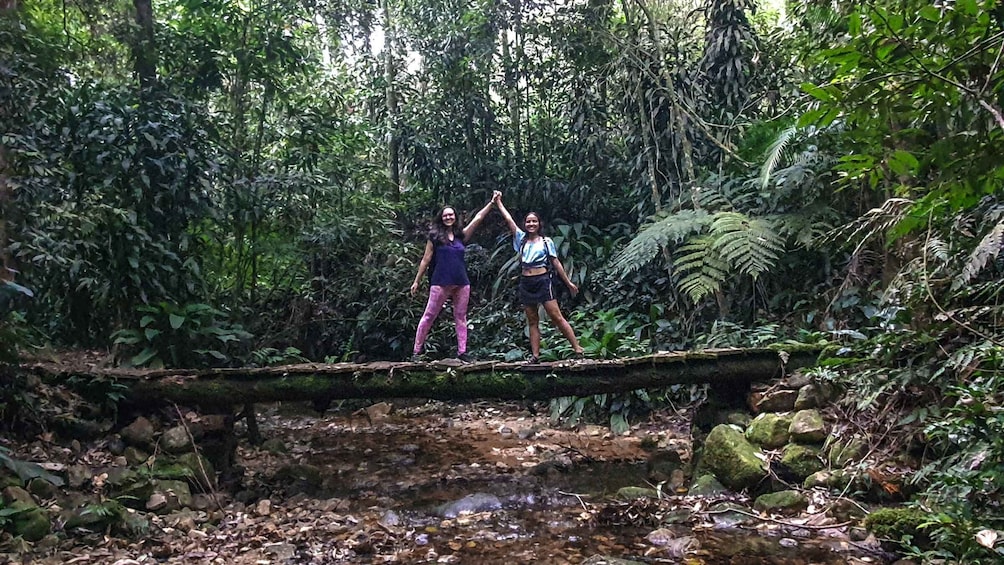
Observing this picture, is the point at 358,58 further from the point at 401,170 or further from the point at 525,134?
the point at 525,134

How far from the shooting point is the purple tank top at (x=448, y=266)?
656cm

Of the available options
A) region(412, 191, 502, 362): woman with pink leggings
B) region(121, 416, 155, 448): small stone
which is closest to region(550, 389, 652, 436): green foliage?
region(412, 191, 502, 362): woman with pink leggings

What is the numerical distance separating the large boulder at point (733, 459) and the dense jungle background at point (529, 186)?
0.82 metres

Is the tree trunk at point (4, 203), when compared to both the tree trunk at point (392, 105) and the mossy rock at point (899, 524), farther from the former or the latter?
the tree trunk at point (392, 105)

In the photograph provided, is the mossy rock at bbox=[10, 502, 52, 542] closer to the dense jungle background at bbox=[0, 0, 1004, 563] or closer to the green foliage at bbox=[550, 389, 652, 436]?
the dense jungle background at bbox=[0, 0, 1004, 563]

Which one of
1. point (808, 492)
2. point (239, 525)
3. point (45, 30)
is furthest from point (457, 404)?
point (45, 30)

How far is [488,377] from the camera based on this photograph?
5.84 m

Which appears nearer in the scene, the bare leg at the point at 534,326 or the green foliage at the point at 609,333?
the bare leg at the point at 534,326

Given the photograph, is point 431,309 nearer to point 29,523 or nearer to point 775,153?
point 29,523

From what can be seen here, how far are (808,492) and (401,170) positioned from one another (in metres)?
9.78

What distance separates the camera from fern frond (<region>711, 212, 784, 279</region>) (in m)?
6.95

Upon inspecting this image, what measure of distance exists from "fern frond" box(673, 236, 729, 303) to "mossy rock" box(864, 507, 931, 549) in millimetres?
3456

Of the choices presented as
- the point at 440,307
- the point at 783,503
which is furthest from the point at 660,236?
the point at 783,503

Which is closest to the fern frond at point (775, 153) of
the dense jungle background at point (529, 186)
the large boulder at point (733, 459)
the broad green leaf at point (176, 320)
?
the dense jungle background at point (529, 186)
